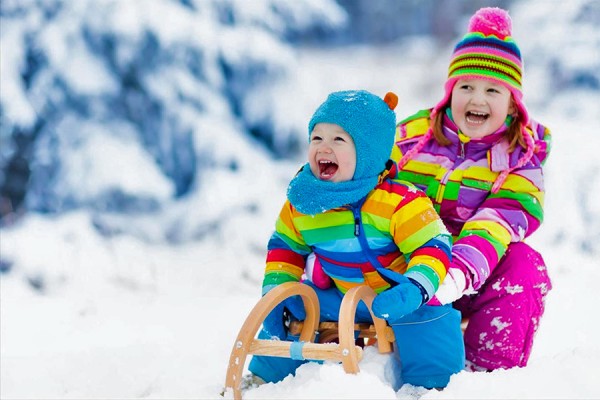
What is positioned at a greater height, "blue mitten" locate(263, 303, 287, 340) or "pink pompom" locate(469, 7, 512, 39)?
"pink pompom" locate(469, 7, 512, 39)

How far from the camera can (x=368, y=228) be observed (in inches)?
78.8

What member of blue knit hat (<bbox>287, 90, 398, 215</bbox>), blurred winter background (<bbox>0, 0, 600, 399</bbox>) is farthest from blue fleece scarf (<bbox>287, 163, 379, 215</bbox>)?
blurred winter background (<bbox>0, 0, 600, 399</bbox>)

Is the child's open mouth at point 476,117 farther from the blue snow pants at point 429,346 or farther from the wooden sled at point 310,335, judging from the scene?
the wooden sled at point 310,335

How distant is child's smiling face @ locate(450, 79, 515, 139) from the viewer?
7.71 feet

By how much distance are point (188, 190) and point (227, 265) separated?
0.86 metres

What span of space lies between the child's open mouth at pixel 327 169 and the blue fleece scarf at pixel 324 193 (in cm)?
4

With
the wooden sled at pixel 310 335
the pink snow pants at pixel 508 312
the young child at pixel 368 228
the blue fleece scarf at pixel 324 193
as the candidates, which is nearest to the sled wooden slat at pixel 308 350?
the wooden sled at pixel 310 335

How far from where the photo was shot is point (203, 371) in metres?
2.68

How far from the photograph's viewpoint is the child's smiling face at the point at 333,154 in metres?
1.99

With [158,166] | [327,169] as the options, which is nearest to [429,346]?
[327,169]

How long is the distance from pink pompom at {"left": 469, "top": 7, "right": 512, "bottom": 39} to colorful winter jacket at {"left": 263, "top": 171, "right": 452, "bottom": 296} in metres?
0.76

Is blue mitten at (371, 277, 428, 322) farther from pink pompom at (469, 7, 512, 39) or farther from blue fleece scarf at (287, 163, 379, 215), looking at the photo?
pink pompom at (469, 7, 512, 39)

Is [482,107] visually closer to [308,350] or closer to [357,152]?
[357,152]

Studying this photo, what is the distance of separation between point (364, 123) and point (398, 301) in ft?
1.85
